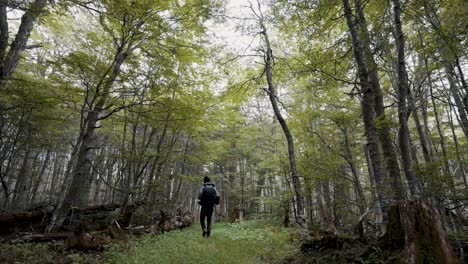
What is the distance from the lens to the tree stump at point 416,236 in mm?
2395

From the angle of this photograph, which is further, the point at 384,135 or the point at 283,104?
the point at 283,104

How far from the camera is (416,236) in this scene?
8.36 ft

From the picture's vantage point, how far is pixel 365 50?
5.99 metres

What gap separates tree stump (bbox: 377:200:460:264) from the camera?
2.39m

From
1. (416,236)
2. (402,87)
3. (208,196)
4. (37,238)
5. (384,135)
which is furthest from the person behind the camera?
(208,196)

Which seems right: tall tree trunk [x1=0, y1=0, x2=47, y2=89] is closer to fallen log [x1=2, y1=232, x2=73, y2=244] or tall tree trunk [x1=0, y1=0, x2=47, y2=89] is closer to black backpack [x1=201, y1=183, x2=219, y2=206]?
fallen log [x1=2, y1=232, x2=73, y2=244]

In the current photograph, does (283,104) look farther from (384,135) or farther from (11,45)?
(11,45)

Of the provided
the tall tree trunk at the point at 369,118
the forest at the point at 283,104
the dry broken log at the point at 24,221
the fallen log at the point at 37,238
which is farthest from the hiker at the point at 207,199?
the tall tree trunk at the point at 369,118

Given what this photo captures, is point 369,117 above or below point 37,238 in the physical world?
above

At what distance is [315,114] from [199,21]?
572cm

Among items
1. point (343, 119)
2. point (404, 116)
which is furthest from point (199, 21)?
point (404, 116)

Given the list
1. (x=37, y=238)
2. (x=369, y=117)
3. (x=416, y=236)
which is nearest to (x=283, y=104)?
(x=369, y=117)

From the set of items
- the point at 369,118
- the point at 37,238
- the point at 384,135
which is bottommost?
the point at 37,238

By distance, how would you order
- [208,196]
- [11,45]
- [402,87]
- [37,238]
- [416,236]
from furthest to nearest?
[208,196] < [11,45] < [37,238] < [402,87] < [416,236]
